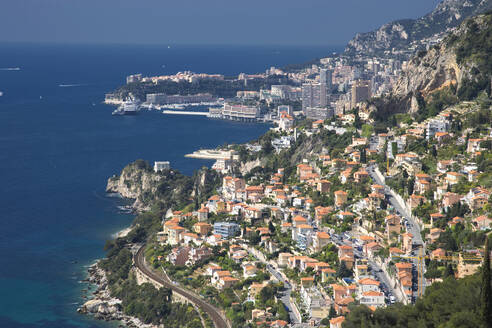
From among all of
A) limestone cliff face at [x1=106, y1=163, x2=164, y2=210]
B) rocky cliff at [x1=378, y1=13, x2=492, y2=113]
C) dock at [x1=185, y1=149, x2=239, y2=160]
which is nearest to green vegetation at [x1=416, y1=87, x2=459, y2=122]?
rocky cliff at [x1=378, y1=13, x2=492, y2=113]

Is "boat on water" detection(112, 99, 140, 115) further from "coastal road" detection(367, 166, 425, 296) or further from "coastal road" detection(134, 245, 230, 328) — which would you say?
"coastal road" detection(367, 166, 425, 296)

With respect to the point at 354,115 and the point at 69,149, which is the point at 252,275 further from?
the point at 69,149

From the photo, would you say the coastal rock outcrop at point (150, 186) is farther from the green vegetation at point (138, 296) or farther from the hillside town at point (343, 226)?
the green vegetation at point (138, 296)

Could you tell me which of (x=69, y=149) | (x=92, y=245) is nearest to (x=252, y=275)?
(x=92, y=245)

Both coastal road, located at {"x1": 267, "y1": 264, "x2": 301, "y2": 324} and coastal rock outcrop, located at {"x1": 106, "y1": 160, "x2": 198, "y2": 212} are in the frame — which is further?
coastal rock outcrop, located at {"x1": 106, "y1": 160, "x2": 198, "y2": 212}

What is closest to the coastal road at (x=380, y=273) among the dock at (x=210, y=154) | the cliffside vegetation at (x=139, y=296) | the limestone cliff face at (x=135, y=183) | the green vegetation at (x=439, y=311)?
the green vegetation at (x=439, y=311)

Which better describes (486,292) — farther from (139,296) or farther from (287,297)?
(139,296)
